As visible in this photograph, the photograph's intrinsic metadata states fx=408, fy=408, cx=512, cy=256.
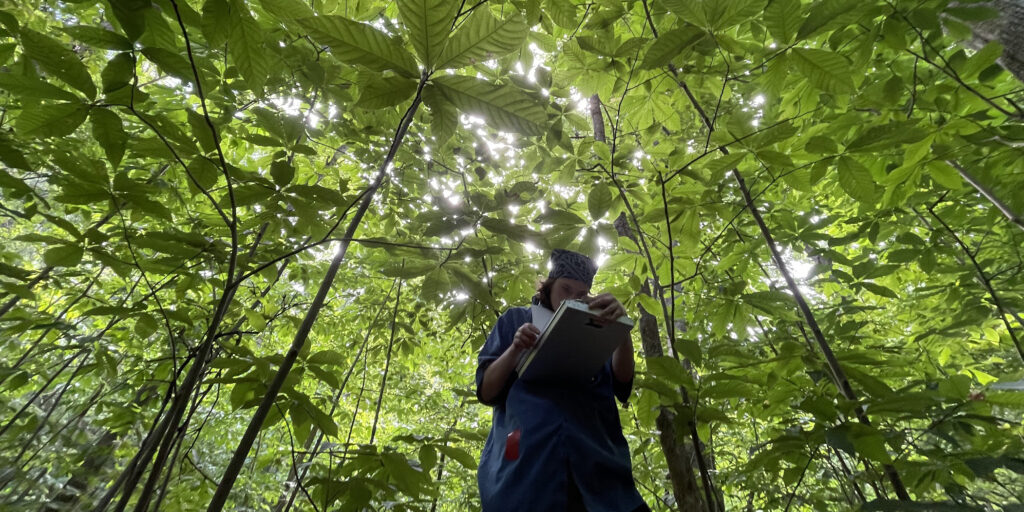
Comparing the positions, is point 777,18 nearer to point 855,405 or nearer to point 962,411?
point 855,405

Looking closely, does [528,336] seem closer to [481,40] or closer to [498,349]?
[498,349]

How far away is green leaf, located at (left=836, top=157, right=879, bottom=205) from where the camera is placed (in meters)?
1.32

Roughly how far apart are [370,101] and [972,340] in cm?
405

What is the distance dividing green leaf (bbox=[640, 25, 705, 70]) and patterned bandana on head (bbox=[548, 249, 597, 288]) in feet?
2.30

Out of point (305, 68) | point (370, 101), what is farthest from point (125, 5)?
point (305, 68)

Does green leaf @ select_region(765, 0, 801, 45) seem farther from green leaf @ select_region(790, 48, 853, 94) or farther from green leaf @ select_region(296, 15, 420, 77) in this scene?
green leaf @ select_region(296, 15, 420, 77)

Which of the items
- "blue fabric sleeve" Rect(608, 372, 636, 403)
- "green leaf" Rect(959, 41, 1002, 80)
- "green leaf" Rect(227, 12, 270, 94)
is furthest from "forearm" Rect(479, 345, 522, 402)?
"green leaf" Rect(959, 41, 1002, 80)

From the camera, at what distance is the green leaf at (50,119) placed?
0.80 meters

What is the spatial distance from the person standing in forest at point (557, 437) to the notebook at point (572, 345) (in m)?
0.04

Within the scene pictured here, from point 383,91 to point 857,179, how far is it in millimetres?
1489

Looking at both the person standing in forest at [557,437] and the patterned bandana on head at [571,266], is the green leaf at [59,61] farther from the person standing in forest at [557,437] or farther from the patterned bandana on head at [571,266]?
the patterned bandana on head at [571,266]

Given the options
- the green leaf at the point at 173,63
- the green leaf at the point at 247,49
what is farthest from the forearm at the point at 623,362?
the green leaf at the point at 173,63

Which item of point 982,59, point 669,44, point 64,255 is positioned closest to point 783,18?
point 669,44

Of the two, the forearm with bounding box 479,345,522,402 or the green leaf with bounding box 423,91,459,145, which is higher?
the green leaf with bounding box 423,91,459,145
